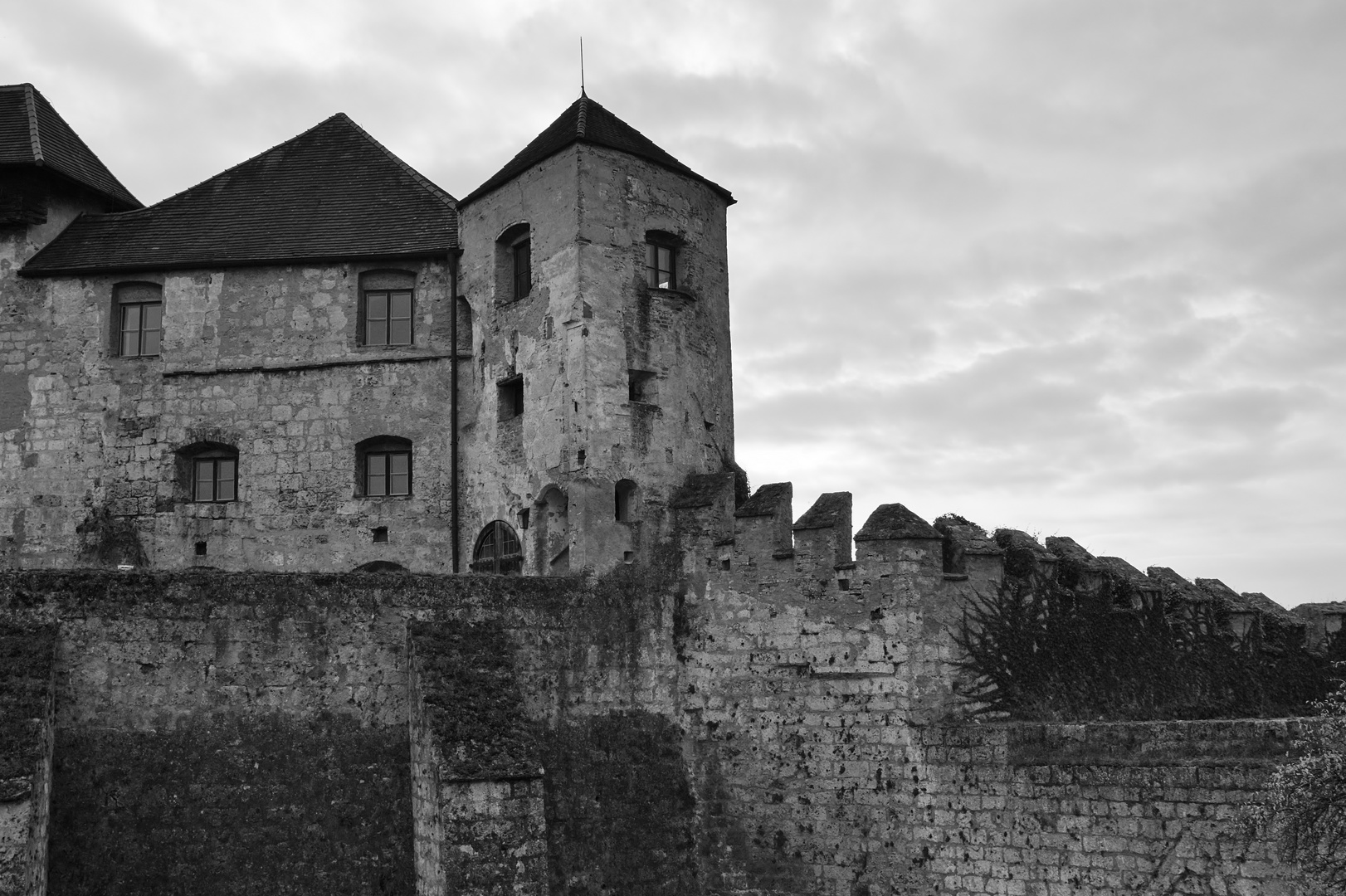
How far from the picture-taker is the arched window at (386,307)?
24500mm

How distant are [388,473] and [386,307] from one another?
2931mm

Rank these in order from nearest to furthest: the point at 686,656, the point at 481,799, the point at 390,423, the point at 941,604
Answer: the point at 481,799, the point at 941,604, the point at 686,656, the point at 390,423

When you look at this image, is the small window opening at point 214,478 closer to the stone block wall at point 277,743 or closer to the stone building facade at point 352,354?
the stone building facade at point 352,354

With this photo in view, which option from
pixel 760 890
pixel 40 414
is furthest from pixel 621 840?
pixel 40 414

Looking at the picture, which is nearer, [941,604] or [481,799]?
[481,799]

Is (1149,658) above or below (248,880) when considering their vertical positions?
above

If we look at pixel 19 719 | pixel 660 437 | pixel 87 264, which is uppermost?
pixel 87 264

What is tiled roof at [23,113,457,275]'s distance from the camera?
81.0ft

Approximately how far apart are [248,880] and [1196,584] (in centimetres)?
1442

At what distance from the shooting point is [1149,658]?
65.1 ft

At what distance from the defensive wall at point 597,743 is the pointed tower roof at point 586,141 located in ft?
18.9

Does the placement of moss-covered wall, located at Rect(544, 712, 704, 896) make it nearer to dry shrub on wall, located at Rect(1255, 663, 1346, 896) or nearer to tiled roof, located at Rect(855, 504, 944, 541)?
tiled roof, located at Rect(855, 504, 944, 541)

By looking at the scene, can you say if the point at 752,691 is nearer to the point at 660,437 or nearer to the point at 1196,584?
the point at 660,437

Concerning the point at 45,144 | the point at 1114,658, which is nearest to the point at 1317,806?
the point at 1114,658
